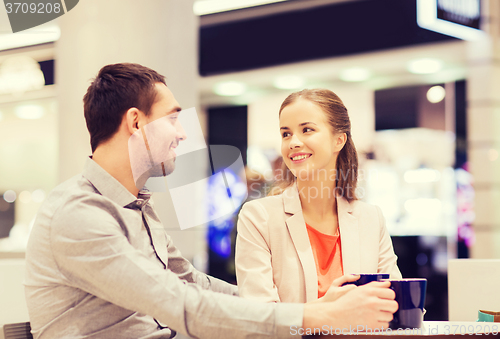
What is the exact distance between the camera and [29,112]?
3.45 meters

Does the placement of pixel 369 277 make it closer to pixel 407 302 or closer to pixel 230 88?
pixel 407 302

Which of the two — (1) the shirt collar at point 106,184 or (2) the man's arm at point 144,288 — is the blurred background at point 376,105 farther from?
(2) the man's arm at point 144,288

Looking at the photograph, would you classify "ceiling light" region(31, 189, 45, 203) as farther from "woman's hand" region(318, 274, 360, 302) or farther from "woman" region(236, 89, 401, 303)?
"woman's hand" region(318, 274, 360, 302)

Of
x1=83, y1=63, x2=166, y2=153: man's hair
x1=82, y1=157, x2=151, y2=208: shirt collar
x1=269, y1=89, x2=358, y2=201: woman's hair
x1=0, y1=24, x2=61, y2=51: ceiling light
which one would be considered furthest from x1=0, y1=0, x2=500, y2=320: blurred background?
x1=82, y1=157, x2=151, y2=208: shirt collar

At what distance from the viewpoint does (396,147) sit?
5664 millimetres

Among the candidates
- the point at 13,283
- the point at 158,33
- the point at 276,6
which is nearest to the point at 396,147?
the point at 276,6

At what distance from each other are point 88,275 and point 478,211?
439 centimetres

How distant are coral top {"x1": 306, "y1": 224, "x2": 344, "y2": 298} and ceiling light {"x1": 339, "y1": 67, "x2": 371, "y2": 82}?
419 centimetres

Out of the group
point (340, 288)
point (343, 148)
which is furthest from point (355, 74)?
point (340, 288)

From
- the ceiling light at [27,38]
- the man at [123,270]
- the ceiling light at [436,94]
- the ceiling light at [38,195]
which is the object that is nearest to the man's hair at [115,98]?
the man at [123,270]

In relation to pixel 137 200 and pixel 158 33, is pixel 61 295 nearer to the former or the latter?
pixel 137 200

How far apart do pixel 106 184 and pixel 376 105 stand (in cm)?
511

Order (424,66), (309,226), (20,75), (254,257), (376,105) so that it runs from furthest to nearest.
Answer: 1. (376,105)
2. (424,66)
3. (20,75)
4. (309,226)
5. (254,257)

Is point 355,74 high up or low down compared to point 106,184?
up
